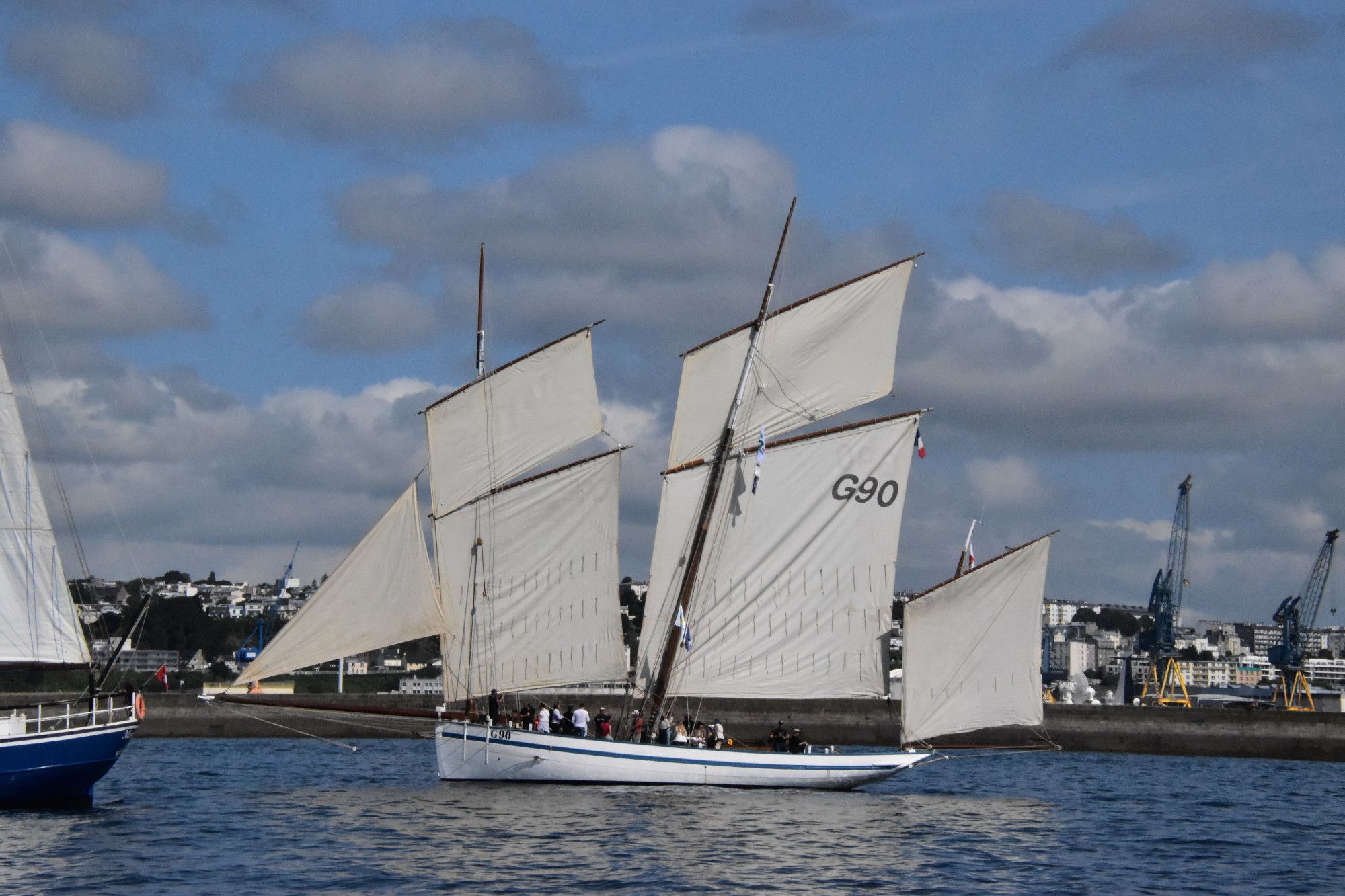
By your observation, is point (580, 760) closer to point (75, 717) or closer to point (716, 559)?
point (716, 559)

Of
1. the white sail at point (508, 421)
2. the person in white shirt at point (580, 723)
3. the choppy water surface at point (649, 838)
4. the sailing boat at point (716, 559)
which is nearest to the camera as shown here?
the choppy water surface at point (649, 838)

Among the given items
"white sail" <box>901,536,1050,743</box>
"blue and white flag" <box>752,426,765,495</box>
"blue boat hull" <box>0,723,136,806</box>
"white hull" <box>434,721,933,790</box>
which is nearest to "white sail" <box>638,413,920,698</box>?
"blue and white flag" <box>752,426,765,495</box>

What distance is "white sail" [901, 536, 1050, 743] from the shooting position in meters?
56.8

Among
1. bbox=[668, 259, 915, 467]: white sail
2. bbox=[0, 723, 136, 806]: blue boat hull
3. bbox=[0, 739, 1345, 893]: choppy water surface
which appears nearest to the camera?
bbox=[0, 739, 1345, 893]: choppy water surface

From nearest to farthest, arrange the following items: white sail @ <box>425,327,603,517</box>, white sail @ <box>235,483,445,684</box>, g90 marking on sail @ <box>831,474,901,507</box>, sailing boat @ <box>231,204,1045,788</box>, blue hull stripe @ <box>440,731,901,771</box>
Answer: white sail @ <box>235,483,445,684</box> → blue hull stripe @ <box>440,731,901,771</box> → sailing boat @ <box>231,204,1045,788</box> → white sail @ <box>425,327,603,517</box> → g90 marking on sail @ <box>831,474,901,507</box>

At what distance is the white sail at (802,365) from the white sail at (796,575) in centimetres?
134

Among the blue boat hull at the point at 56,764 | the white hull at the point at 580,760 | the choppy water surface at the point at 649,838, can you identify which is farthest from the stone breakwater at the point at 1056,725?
the blue boat hull at the point at 56,764

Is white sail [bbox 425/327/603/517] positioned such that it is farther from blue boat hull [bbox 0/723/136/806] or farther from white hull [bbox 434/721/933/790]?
blue boat hull [bbox 0/723/136/806]

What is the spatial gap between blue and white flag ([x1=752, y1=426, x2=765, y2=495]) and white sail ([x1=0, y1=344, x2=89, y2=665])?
23366 mm

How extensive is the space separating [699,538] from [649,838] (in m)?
17.2

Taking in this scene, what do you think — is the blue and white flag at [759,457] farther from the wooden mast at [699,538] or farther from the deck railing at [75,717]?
the deck railing at [75,717]

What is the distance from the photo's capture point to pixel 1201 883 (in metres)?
38.5

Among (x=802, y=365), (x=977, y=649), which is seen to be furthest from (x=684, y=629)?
(x=802, y=365)

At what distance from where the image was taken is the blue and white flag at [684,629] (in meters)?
56.4
